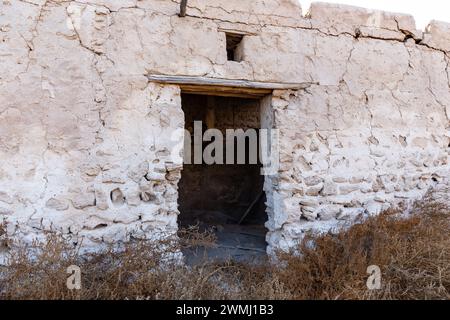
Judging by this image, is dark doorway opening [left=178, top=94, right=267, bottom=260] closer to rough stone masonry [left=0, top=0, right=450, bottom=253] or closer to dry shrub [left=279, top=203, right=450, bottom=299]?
rough stone masonry [left=0, top=0, right=450, bottom=253]

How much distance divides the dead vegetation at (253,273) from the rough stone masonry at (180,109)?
275 millimetres

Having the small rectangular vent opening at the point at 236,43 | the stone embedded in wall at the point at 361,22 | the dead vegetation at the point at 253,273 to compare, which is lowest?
the dead vegetation at the point at 253,273

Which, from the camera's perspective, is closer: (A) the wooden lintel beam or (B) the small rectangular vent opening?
(A) the wooden lintel beam

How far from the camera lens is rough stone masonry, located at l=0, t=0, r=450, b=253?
2877 mm

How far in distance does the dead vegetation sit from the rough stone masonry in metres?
0.28

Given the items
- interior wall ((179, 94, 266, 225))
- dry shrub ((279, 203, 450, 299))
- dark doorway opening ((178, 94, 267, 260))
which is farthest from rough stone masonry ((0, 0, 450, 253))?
interior wall ((179, 94, 266, 225))

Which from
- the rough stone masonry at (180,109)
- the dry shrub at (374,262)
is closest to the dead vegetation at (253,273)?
the dry shrub at (374,262)

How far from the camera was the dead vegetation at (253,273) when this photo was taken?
2508 millimetres

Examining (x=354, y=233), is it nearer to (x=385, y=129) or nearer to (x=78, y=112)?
(x=385, y=129)

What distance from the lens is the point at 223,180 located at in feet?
20.5

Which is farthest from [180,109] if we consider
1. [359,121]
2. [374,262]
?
[374,262]

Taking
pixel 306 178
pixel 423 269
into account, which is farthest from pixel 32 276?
pixel 423 269

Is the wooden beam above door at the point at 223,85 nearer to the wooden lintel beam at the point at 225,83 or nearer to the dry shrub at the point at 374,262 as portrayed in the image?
the wooden lintel beam at the point at 225,83

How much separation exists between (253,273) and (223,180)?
125 inches
